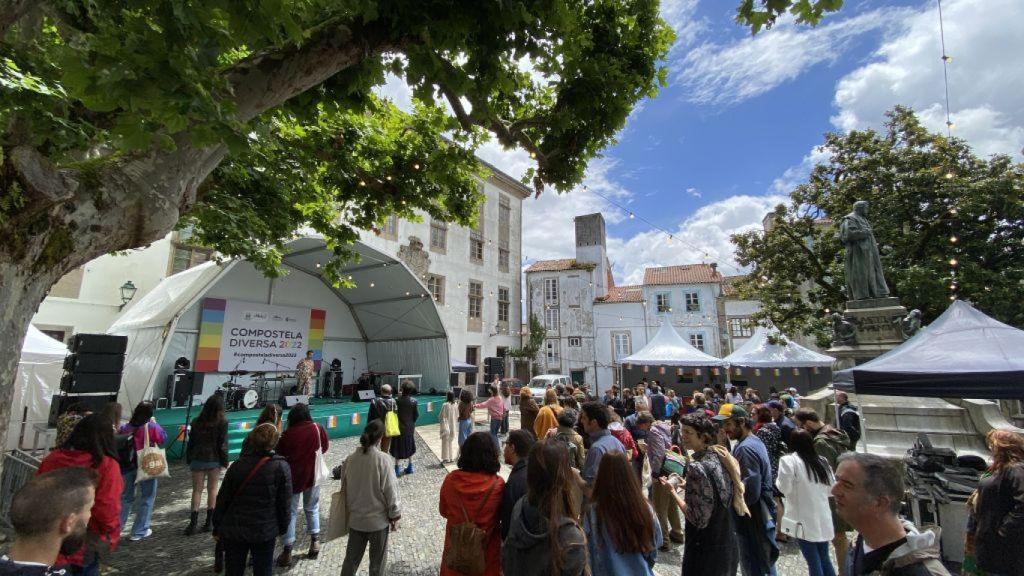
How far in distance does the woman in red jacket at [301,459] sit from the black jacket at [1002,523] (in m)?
5.61

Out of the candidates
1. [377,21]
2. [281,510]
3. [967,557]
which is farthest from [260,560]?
[967,557]

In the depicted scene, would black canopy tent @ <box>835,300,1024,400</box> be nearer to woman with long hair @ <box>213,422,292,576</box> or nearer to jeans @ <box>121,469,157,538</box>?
woman with long hair @ <box>213,422,292,576</box>

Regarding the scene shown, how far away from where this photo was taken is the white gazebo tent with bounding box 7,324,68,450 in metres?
8.15

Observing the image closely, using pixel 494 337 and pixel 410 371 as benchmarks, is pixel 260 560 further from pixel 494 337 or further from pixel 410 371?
pixel 494 337

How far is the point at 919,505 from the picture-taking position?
15.0 feet

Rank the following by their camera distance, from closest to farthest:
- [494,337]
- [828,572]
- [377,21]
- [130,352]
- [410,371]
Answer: [377,21] < [828,572] < [130,352] < [410,371] < [494,337]

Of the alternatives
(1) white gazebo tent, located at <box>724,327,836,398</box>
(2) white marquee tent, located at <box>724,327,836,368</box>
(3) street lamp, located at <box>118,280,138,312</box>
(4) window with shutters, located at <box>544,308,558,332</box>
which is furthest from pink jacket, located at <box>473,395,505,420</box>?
(4) window with shutters, located at <box>544,308,558,332</box>

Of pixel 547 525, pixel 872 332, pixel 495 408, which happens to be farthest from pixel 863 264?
pixel 547 525

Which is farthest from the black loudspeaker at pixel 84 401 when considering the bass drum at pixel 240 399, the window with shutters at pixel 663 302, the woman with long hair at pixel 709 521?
the window with shutters at pixel 663 302

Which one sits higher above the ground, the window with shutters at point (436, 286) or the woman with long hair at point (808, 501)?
the window with shutters at point (436, 286)

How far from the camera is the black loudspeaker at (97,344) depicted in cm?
674

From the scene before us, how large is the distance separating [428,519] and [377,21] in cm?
570

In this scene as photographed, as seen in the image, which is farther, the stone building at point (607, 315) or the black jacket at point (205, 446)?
the stone building at point (607, 315)

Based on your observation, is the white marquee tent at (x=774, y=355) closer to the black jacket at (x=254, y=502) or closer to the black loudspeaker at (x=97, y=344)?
the black jacket at (x=254, y=502)
